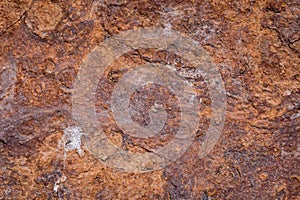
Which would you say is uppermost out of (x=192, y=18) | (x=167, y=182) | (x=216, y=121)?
(x=192, y=18)

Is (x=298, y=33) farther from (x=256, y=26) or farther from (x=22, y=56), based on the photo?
(x=22, y=56)

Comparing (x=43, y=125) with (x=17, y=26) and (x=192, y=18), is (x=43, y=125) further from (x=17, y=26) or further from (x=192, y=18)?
(x=192, y=18)

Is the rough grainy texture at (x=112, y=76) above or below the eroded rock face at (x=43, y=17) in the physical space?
below

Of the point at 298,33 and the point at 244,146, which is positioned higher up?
the point at 298,33

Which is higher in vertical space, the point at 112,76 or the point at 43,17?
the point at 43,17

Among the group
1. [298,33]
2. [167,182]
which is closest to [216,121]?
[167,182]

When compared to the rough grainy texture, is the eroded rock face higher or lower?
higher
